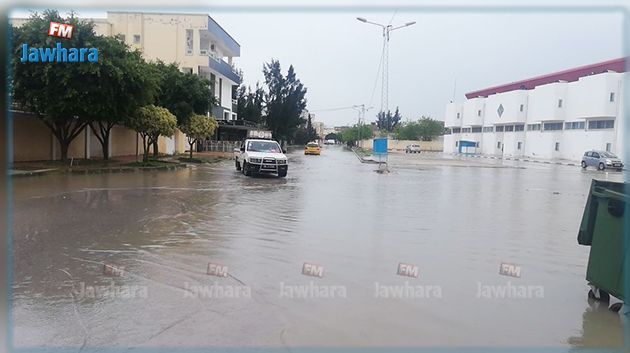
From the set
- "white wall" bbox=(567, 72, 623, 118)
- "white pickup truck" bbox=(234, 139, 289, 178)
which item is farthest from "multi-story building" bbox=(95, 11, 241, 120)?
"white wall" bbox=(567, 72, 623, 118)

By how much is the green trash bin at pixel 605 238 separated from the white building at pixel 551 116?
4175 cm

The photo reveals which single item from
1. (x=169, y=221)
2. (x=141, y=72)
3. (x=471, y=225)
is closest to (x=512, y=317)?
(x=471, y=225)

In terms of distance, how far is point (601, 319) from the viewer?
213 inches

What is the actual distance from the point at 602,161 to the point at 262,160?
29.1 meters

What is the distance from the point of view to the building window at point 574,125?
5375cm

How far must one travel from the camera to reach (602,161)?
1521 inches

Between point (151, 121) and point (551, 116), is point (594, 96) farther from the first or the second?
point (151, 121)

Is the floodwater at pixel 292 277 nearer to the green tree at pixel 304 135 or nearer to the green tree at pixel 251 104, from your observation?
the green tree at pixel 251 104

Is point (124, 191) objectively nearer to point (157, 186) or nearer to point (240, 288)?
point (157, 186)

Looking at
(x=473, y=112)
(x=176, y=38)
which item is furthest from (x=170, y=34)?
(x=473, y=112)

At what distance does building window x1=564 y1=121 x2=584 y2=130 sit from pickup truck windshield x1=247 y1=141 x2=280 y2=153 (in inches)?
1660

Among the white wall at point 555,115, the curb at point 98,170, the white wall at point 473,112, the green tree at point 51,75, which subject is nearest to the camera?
the curb at point 98,170

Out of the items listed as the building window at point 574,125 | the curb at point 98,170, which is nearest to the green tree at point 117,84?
the curb at point 98,170

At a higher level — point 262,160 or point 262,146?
point 262,146
